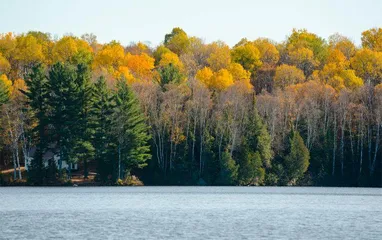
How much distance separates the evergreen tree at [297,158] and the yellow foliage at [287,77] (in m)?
29.5

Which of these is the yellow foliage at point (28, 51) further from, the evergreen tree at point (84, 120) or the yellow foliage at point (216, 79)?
the evergreen tree at point (84, 120)

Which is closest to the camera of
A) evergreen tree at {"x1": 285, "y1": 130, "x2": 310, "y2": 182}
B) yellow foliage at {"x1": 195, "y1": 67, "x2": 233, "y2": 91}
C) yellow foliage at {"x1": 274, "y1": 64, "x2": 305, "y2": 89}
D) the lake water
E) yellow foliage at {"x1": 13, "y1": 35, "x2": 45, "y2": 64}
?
the lake water

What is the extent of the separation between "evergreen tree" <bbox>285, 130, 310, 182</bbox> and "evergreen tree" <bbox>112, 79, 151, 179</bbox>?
1864 centimetres

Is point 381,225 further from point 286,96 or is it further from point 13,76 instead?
point 13,76

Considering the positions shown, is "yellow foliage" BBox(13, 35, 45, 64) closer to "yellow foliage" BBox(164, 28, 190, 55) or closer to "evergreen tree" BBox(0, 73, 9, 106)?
"yellow foliage" BBox(164, 28, 190, 55)

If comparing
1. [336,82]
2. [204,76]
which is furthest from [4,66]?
[336,82]

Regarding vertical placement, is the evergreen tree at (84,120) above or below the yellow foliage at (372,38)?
below

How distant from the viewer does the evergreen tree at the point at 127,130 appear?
341ft

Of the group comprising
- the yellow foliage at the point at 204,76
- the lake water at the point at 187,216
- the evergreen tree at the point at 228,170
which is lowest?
the lake water at the point at 187,216

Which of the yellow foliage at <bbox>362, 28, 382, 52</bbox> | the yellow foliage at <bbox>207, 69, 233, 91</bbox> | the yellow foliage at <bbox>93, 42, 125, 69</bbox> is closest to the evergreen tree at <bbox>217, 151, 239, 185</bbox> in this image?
the yellow foliage at <bbox>207, 69, 233, 91</bbox>

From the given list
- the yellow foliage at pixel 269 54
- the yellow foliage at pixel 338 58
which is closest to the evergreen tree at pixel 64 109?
the yellow foliage at pixel 338 58

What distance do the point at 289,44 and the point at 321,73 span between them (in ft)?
98.1

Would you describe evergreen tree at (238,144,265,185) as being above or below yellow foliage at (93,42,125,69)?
below

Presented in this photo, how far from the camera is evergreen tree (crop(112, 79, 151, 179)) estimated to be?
104 m
